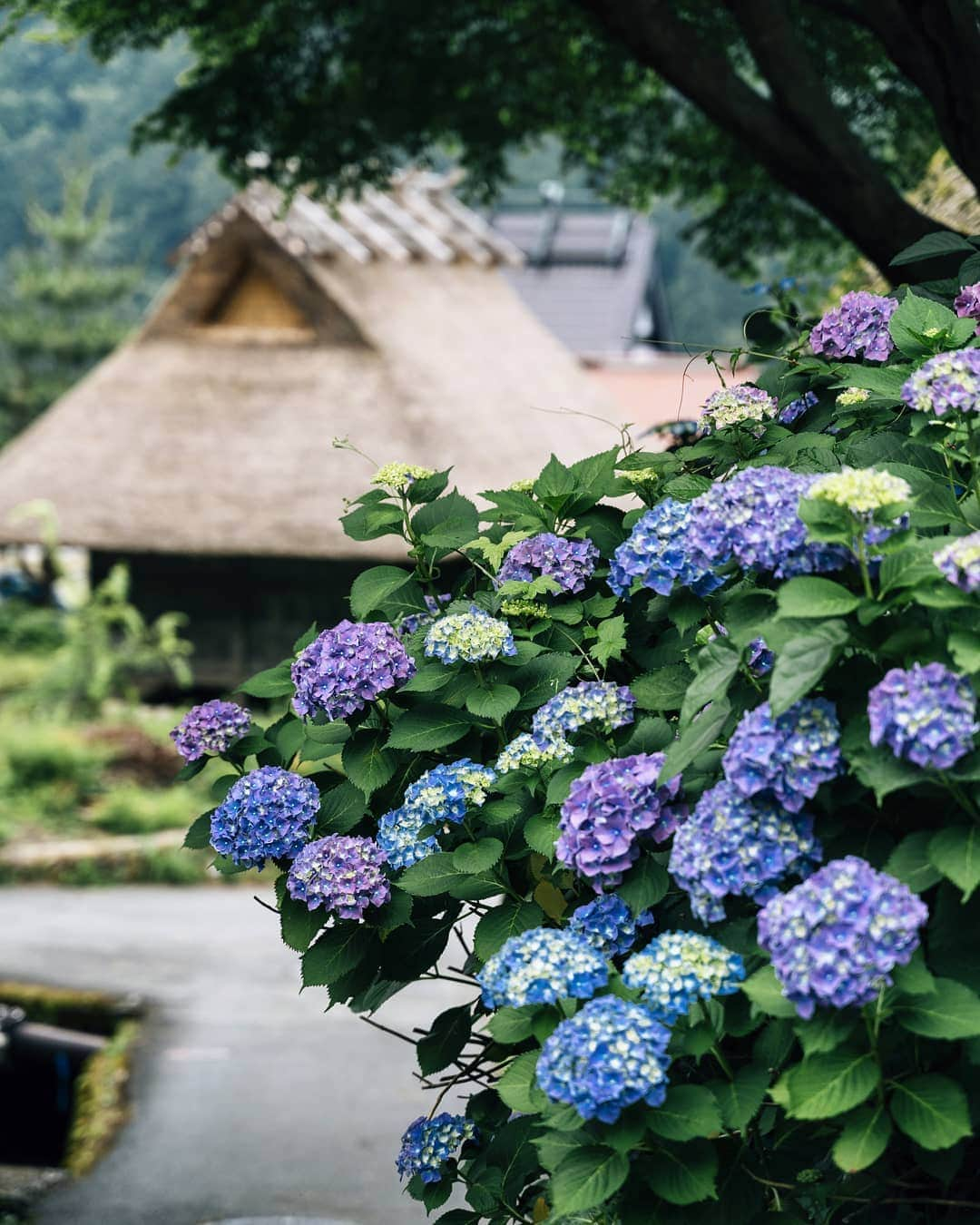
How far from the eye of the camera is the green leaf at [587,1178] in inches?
69.7

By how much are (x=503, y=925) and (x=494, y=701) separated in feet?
1.16

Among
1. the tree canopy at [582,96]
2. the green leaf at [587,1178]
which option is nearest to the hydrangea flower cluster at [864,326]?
the green leaf at [587,1178]

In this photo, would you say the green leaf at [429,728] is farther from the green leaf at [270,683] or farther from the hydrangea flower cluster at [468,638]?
the green leaf at [270,683]

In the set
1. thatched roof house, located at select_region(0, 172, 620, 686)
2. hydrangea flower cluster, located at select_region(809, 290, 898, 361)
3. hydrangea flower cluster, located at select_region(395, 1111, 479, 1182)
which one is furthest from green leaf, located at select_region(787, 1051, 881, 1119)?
thatched roof house, located at select_region(0, 172, 620, 686)

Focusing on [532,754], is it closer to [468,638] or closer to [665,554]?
[468,638]

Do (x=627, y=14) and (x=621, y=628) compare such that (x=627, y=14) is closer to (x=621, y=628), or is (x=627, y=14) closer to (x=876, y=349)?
(x=876, y=349)

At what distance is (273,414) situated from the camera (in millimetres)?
16812

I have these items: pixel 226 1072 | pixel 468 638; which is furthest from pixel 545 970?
pixel 226 1072

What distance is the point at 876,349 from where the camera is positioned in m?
2.74

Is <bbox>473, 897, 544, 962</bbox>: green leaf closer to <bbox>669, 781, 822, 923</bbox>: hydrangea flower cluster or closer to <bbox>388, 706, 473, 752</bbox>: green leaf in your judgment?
<bbox>388, 706, 473, 752</bbox>: green leaf

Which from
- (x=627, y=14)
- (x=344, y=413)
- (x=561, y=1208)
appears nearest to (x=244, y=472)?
(x=344, y=413)

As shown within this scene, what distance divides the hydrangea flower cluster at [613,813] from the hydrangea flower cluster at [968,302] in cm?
117

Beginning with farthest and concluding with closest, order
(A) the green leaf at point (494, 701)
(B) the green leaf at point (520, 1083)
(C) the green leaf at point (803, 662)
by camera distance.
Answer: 1. (A) the green leaf at point (494, 701)
2. (B) the green leaf at point (520, 1083)
3. (C) the green leaf at point (803, 662)

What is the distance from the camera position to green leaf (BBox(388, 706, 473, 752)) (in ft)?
8.02
